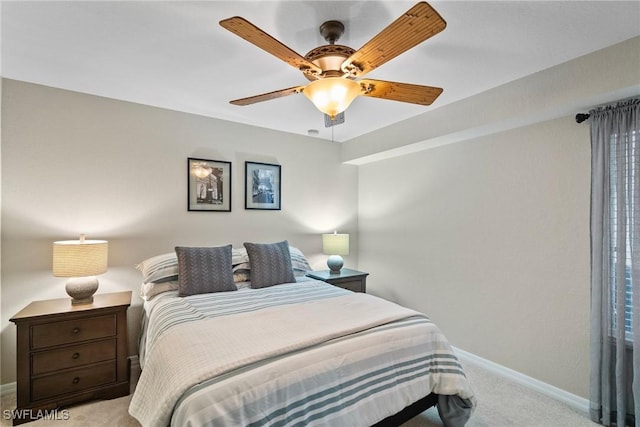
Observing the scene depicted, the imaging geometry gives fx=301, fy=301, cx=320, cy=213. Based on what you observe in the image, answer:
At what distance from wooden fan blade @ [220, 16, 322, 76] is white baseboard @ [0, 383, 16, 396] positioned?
3165mm

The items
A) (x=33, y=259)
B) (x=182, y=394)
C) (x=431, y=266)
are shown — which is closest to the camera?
(x=182, y=394)

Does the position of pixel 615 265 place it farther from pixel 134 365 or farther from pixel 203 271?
pixel 134 365

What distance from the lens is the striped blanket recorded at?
127 cm

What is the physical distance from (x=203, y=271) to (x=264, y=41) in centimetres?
185

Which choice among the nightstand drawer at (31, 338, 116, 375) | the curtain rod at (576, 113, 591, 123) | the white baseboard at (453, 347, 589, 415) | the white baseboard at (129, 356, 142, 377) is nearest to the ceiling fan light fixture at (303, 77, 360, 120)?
the curtain rod at (576, 113, 591, 123)

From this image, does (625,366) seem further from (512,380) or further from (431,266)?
(431,266)

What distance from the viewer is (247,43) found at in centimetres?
186

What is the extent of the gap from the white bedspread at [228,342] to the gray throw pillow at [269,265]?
69 centimetres

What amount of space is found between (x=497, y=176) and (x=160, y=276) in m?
3.10

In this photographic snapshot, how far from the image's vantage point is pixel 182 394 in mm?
1248

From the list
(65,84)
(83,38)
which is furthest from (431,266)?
(65,84)

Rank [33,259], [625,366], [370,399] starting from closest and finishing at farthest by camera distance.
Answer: [370,399] → [625,366] → [33,259]

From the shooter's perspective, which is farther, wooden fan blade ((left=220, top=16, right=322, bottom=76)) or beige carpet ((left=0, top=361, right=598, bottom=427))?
beige carpet ((left=0, top=361, right=598, bottom=427))

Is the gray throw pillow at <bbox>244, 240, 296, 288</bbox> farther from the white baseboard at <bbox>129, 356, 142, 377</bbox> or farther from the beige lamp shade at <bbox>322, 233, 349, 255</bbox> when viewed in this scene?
the white baseboard at <bbox>129, 356, 142, 377</bbox>
